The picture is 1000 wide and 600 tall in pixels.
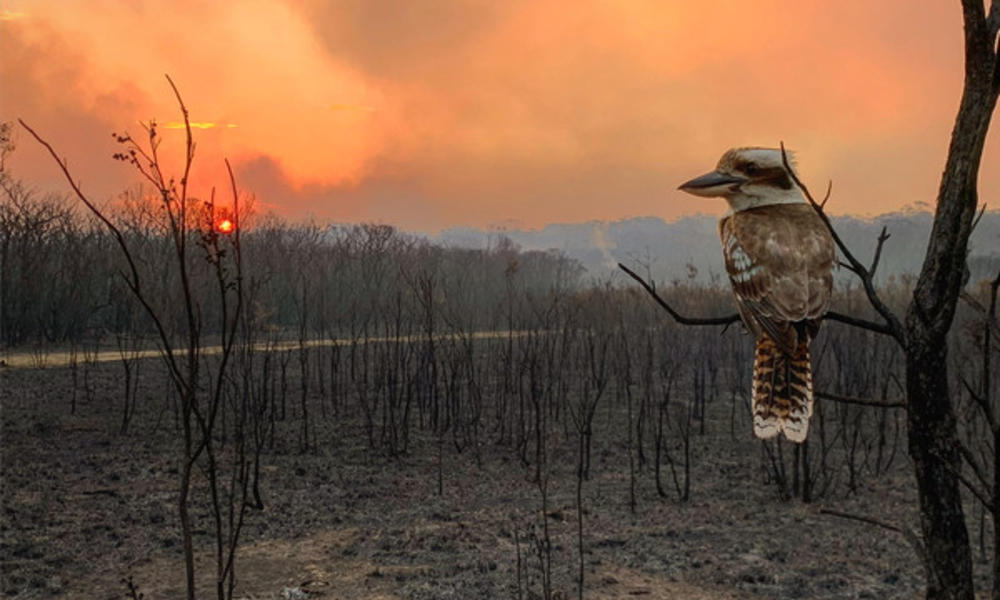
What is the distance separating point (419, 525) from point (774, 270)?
7.11 m

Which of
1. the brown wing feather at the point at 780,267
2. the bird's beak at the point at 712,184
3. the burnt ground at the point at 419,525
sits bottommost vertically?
the burnt ground at the point at 419,525

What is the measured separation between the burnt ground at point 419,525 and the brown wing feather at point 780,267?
4105 mm

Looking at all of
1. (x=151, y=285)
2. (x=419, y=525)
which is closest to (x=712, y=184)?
(x=419, y=525)

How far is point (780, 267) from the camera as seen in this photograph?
1.46 meters

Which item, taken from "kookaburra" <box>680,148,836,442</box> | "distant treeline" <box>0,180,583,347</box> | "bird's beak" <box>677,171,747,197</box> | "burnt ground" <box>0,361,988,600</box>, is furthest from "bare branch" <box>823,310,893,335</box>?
"distant treeline" <box>0,180,583,347</box>

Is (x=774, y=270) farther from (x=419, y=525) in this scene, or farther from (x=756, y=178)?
(x=419, y=525)

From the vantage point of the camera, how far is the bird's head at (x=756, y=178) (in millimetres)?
1613

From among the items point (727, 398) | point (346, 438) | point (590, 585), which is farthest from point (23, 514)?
point (727, 398)

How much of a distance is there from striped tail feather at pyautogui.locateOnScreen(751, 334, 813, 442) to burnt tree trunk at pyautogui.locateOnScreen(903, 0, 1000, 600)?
0.67 ft

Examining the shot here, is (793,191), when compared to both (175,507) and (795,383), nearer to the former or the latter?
(795,383)

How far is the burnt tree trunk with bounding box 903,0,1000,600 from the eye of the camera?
1309 millimetres

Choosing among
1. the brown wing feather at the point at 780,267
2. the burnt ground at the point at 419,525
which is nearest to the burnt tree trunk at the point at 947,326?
the brown wing feather at the point at 780,267

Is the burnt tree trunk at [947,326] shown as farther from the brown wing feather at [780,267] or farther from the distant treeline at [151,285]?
the distant treeline at [151,285]

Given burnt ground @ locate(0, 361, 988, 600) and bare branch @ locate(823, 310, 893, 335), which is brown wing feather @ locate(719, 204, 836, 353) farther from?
burnt ground @ locate(0, 361, 988, 600)
